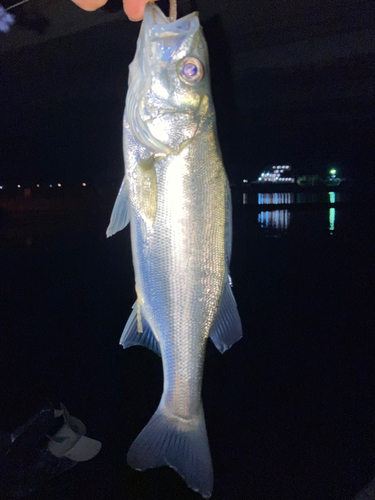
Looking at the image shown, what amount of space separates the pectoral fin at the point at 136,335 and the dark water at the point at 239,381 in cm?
172

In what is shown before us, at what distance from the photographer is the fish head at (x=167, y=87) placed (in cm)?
115

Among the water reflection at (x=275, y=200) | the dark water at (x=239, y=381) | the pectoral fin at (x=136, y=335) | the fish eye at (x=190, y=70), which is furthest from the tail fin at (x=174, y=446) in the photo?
the water reflection at (x=275, y=200)

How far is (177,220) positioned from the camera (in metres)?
1.16

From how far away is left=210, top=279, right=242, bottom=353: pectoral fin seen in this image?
4.05ft

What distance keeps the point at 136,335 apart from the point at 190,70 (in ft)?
3.40

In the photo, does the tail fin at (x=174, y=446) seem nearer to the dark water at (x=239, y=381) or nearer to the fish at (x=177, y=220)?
the fish at (x=177, y=220)

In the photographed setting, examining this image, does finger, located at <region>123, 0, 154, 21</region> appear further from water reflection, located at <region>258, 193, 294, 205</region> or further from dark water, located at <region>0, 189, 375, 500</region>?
water reflection, located at <region>258, 193, 294, 205</region>

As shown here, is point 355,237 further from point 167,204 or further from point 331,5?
point 167,204

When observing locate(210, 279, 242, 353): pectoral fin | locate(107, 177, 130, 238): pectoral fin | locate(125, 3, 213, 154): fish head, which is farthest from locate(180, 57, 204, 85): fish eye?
locate(210, 279, 242, 353): pectoral fin

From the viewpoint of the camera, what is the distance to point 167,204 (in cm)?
115

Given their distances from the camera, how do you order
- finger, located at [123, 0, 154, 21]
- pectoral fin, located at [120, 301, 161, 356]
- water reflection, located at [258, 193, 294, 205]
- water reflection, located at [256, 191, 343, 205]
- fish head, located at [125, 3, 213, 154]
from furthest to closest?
water reflection, located at [256, 191, 343, 205] → water reflection, located at [258, 193, 294, 205] → finger, located at [123, 0, 154, 21] → pectoral fin, located at [120, 301, 161, 356] → fish head, located at [125, 3, 213, 154]

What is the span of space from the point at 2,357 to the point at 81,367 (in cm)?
112

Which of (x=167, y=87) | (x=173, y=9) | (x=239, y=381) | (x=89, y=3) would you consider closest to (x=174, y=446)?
(x=167, y=87)

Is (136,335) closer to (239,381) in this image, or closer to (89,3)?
(89,3)
